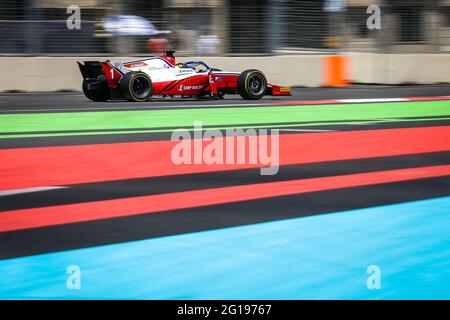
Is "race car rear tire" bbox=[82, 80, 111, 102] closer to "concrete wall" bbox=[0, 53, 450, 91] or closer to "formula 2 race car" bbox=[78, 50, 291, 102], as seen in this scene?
"formula 2 race car" bbox=[78, 50, 291, 102]

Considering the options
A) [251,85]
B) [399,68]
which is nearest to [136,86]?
[251,85]

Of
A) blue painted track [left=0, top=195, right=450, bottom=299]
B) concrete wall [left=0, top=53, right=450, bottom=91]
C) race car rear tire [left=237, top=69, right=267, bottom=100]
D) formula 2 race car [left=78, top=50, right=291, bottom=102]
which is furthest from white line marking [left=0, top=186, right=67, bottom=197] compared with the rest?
concrete wall [left=0, top=53, right=450, bottom=91]

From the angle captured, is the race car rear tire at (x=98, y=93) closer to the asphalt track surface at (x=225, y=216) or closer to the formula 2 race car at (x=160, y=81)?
the formula 2 race car at (x=160, y=81)

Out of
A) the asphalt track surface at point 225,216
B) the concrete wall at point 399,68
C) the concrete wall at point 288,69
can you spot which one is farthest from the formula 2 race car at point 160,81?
the concrete wall at point 399,68

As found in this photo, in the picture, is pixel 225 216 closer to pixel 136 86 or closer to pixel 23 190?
pixel 23 190

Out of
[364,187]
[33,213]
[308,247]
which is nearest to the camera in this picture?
[308,247]

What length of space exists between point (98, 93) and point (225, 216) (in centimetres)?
1141

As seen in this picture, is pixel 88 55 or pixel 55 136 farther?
pixel 88 55

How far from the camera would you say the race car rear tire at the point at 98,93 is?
56.0 feet

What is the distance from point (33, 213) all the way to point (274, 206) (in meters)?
1.64

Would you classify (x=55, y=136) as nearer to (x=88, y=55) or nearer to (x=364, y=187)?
(x=364, y=187)

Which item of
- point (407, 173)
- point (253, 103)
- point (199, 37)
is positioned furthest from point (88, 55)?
point (407, 173)

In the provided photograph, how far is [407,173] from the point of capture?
8281 mm

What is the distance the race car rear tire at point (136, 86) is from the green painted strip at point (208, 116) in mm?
1429
